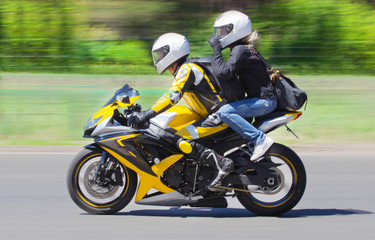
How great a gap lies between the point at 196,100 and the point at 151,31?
9.06 metres

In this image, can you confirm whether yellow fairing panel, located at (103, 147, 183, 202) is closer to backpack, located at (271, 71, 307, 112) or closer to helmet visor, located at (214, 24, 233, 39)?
backpack, located at (271, 71, 307, 112)

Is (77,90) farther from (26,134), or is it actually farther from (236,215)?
(236,215)

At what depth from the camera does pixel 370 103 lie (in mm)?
12531

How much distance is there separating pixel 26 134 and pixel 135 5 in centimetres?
513

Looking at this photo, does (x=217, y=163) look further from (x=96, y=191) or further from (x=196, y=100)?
(x=96, y=191)

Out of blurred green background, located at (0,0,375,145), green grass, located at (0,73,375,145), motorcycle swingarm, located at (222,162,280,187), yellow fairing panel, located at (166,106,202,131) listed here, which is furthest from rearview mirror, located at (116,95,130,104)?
blurred green background, located at (0,0,375,145)

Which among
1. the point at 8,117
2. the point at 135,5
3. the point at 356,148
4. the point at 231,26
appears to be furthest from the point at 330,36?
the point at 231,26

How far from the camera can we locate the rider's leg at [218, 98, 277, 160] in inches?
227

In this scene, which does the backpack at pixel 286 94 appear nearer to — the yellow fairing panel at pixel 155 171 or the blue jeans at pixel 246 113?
the blue jeans at pixel 246 113

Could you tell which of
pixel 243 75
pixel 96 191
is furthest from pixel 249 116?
pixel 96 191

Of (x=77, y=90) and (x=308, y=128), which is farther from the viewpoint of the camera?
(x=77, y=90)

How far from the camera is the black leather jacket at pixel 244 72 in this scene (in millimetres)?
5684

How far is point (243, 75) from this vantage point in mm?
5840

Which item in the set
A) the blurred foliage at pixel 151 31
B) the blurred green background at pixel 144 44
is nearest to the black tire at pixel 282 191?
the blurred green background at pixel 144 44
